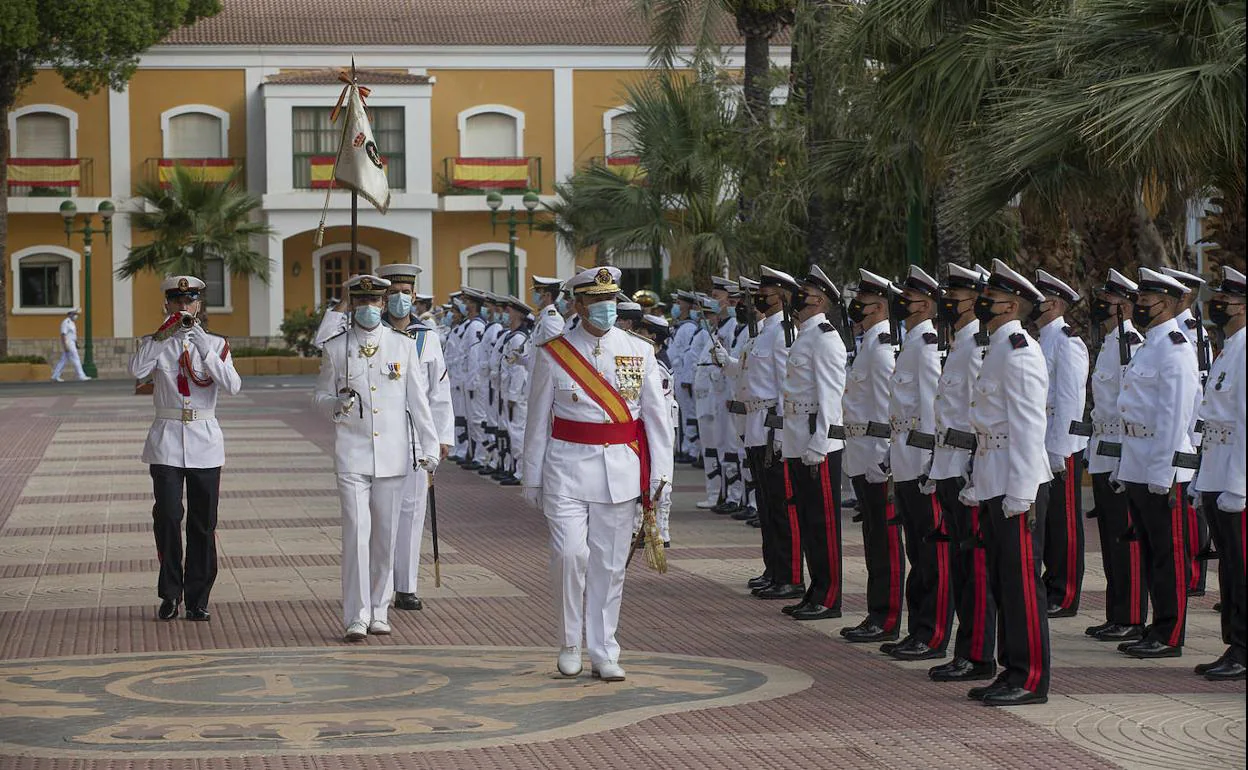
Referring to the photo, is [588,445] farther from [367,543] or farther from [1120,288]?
[1120,288]

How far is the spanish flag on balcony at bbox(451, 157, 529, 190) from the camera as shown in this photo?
5281 cm

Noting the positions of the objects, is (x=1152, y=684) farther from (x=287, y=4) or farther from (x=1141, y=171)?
(x=287, y=4)

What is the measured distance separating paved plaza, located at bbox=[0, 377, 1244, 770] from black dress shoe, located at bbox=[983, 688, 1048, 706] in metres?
0.08

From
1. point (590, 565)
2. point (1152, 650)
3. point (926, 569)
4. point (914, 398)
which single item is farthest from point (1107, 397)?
point (590, 565)

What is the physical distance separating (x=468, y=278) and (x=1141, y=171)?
139 ft

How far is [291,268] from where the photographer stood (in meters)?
53.5

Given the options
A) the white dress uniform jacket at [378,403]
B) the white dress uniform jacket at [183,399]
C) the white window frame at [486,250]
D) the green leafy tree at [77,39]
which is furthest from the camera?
the white window frame at [486,250]

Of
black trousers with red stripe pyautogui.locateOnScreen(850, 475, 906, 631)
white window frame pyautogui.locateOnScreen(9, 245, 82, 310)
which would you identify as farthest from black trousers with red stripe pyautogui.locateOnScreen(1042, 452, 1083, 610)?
white window frame pyautogui.locateOnScreen(9, 245, 82, 310)

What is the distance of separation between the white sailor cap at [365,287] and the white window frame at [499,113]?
141 ft

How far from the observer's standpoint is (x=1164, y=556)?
9.96m

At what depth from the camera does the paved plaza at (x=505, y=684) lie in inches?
296

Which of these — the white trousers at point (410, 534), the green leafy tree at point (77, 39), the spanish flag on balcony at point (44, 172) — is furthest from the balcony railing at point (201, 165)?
the white trousers at point (410, 534)

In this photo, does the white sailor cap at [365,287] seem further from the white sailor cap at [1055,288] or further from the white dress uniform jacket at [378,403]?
the white sailor cap at [1055,288]

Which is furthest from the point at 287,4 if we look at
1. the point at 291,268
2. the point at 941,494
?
the point at 941,494
